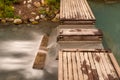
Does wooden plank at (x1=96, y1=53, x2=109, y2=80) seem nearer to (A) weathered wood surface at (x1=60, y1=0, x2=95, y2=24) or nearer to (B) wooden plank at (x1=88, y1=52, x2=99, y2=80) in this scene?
(B) wooden plank at (x1=88, y1=52, x2=99, y2=80)

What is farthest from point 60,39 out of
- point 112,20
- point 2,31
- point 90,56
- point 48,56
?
point 112,20

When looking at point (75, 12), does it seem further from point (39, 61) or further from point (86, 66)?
point (86, 66)

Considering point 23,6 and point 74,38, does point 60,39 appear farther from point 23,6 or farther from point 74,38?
point 23,6

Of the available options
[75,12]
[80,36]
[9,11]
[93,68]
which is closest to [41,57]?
[80,36]

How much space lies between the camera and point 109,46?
12.1 metres

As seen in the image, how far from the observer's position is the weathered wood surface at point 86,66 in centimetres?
602

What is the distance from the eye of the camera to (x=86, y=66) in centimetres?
658

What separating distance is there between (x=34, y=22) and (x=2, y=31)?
244 centimetres

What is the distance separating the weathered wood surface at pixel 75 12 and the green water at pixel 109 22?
193 centimetres

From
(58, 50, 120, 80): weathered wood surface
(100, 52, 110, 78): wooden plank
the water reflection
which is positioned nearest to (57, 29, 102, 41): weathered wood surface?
the water reflection

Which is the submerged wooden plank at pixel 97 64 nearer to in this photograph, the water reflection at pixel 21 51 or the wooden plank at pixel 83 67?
the wooden plank at pixel 83 67

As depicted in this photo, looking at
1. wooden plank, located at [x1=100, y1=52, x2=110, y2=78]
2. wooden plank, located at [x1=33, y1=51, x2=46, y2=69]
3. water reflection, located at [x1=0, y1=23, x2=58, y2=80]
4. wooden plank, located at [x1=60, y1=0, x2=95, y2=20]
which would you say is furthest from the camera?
wooden plank, located at [x1=60, y1=0, x2=95, y2=20]

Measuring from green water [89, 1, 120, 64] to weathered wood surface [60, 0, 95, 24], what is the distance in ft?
6.34

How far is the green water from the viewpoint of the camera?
487 inches
